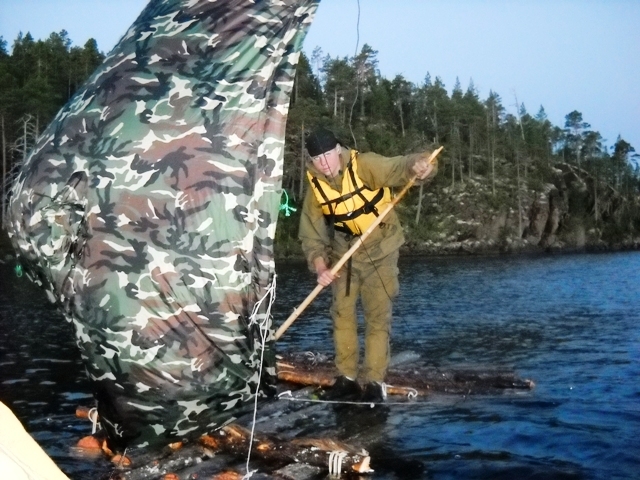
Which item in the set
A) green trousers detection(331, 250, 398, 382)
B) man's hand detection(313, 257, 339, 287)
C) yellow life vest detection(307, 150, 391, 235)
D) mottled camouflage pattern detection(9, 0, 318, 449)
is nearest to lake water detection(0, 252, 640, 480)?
green trousers detection(331, 250, 398, 382)

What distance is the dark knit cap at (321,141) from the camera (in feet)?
24.6

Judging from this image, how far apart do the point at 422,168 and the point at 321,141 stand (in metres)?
1.19

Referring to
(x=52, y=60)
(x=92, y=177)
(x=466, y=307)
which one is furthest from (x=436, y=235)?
(x=92, y=177)

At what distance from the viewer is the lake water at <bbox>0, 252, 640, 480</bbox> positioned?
7109mm

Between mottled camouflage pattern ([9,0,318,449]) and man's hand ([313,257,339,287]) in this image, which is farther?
man's hand ([313,257,339,287])

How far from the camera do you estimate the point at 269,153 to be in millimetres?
5227

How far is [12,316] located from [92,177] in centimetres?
1859

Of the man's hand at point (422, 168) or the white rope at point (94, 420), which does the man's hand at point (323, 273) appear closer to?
the man's hand at point (422, 168)

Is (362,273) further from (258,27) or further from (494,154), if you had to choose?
(494,154)

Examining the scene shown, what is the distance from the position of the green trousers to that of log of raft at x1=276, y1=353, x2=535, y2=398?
0.72m

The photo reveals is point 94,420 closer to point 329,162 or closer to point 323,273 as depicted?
point 323,273

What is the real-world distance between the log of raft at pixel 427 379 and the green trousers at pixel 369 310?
2.36ft

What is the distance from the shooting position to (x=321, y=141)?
7.55 m

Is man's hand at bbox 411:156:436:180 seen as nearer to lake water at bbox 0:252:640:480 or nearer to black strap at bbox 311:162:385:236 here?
black strap at bbox 311:162:385:236
